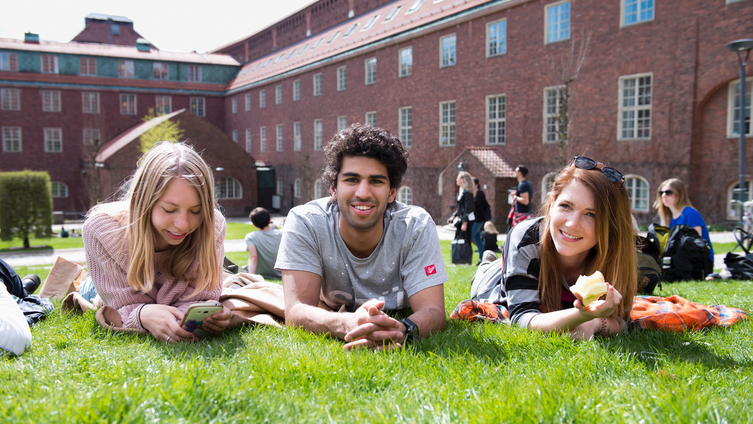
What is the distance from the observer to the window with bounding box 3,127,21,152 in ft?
142

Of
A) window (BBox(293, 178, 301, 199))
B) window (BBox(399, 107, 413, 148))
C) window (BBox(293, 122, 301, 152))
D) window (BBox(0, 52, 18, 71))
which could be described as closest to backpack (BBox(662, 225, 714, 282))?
window (BBox(399, 107, 413, 148))

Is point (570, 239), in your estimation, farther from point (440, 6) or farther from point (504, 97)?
point (440, 6)

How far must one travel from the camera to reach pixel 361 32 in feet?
113

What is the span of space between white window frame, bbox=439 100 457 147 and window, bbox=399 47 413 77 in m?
3.20

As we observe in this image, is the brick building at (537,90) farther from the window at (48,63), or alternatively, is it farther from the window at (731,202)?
the window at (48,63)

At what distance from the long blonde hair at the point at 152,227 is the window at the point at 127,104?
48.6 m

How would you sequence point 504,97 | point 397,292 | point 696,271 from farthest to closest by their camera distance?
point 504,97 → point 696,271 → point 397,292

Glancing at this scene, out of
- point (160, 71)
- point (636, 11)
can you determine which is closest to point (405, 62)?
point (636, 11)

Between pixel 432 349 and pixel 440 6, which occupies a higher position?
pixel 440 6

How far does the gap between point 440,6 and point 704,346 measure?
87.7 ft

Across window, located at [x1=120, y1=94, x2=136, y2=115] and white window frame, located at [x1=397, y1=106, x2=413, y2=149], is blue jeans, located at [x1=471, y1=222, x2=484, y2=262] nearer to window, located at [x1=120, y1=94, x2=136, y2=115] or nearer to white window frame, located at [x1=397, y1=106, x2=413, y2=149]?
white window frame, located at [x1=397, y1=106, x2=413, y2=149]

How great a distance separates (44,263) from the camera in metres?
18.5

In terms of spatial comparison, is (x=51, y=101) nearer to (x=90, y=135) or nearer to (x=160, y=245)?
(x=90, y=135)

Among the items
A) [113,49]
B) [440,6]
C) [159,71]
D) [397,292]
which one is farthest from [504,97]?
[113,49]
